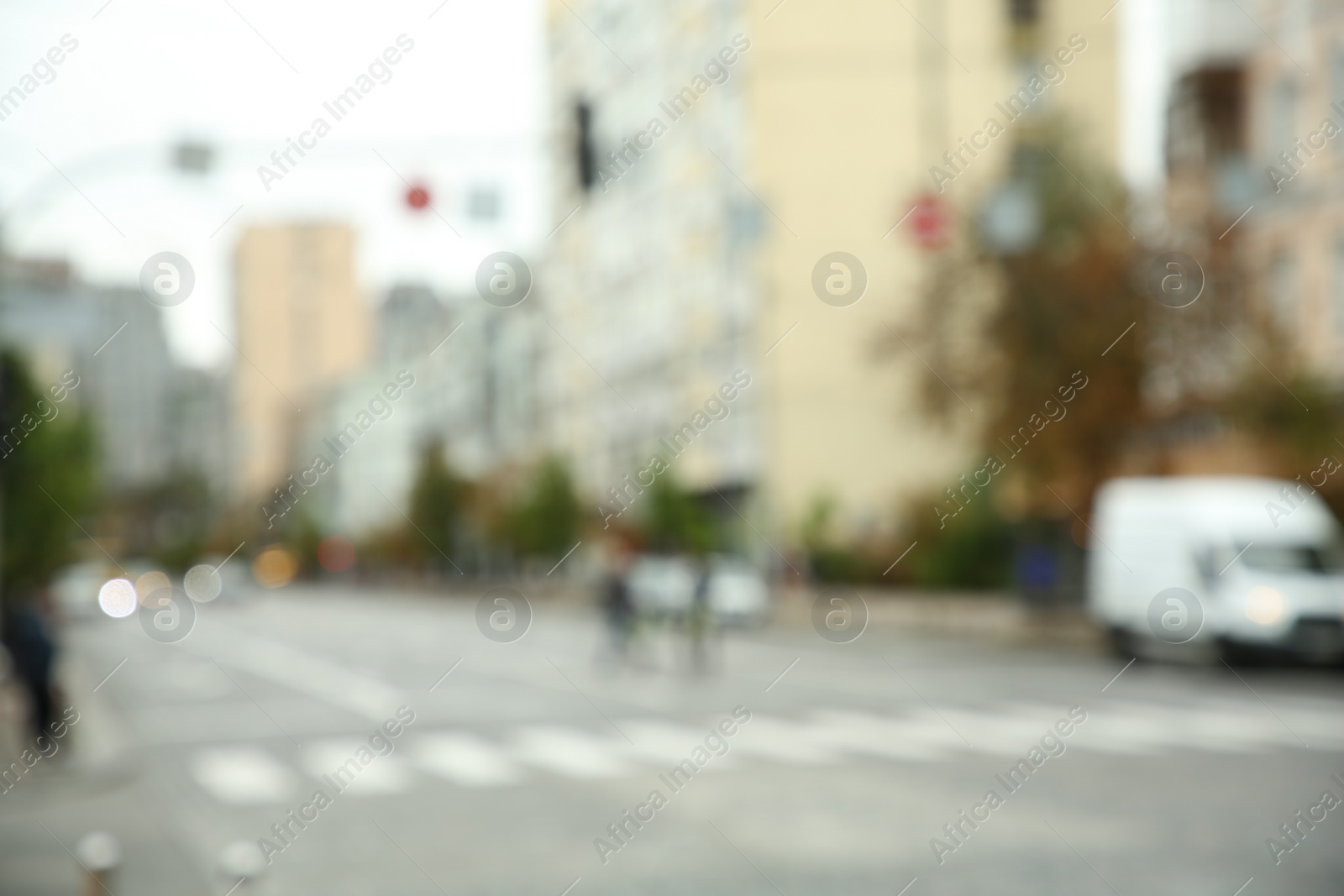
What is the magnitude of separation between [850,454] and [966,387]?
72.0 ft

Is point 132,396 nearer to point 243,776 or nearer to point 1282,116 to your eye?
point 1282,116

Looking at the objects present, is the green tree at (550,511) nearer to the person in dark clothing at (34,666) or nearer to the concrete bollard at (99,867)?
the person in dark clothing at (34,666)

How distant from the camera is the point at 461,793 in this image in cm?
1185

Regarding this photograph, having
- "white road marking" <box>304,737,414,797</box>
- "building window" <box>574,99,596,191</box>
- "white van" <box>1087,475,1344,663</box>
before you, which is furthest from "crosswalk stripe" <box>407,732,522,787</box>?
"white van" <box>1087,475,1344,663</box>

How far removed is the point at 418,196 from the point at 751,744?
19.7 feet

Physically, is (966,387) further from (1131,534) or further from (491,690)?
(491,690)

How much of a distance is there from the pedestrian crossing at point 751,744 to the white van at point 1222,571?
506 centimetres

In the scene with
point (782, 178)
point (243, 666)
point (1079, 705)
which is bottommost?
point (243, 666)

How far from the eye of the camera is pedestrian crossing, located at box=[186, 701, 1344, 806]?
1289 centimetres

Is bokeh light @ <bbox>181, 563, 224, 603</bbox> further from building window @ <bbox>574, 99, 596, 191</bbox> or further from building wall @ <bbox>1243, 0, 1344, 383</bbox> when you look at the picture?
building window @ <bbox>574, 99, 596, 191</bbox>

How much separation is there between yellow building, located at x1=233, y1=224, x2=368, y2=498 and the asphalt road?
431 ft

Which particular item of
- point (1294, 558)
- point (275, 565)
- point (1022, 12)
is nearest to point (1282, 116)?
point (1294, 558)

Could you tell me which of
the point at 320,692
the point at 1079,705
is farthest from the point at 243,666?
the point at 1079,705

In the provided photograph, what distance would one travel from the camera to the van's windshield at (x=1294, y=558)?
894 inches
